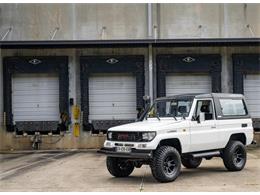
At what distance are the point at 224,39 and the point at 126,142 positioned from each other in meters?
12.0

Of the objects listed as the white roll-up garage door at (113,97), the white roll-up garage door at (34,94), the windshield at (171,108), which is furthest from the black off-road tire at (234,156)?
the white roll-up garage door at (34,94)

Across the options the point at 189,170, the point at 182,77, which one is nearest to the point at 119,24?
the point at 182,77

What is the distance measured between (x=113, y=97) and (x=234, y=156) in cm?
1079

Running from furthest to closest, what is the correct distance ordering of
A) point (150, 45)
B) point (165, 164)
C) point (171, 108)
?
point (150, 45), point (171, 108), point (165, 164)

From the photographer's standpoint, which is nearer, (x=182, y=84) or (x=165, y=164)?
(x=165, y=164)

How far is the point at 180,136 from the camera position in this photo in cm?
1176

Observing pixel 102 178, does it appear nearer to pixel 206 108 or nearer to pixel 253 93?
pixel 206 108

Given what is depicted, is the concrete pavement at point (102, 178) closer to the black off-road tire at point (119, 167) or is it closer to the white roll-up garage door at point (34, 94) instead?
the black off-road tire at point (119, 167)

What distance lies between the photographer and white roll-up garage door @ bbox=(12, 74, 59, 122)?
23328 millimetres

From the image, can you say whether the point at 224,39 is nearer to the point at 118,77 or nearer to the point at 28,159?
the point at 118,77

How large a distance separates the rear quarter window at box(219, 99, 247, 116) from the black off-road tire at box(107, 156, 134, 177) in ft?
9.81

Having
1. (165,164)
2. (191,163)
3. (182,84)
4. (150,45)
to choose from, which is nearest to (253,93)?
(182,84)

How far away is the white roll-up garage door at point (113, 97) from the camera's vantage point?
2323 cm

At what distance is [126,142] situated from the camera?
37.8 feet
